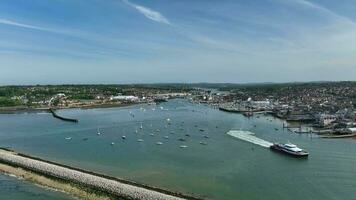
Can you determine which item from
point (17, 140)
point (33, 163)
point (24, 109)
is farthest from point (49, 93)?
point (33, 163)

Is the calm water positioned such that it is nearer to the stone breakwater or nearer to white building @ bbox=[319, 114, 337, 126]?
the stone breakwater

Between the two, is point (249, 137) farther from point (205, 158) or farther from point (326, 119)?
point (326, 119)

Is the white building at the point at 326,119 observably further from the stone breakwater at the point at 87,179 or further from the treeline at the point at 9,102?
the treeline at the point at 9,102

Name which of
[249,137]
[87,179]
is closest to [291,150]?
[249,137]

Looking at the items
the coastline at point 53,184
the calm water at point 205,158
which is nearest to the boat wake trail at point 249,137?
the calm water at point 205,158

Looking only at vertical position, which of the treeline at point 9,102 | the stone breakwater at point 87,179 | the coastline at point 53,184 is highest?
the treeline at point 9,102

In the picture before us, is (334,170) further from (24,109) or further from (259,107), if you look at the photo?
(24,109)
